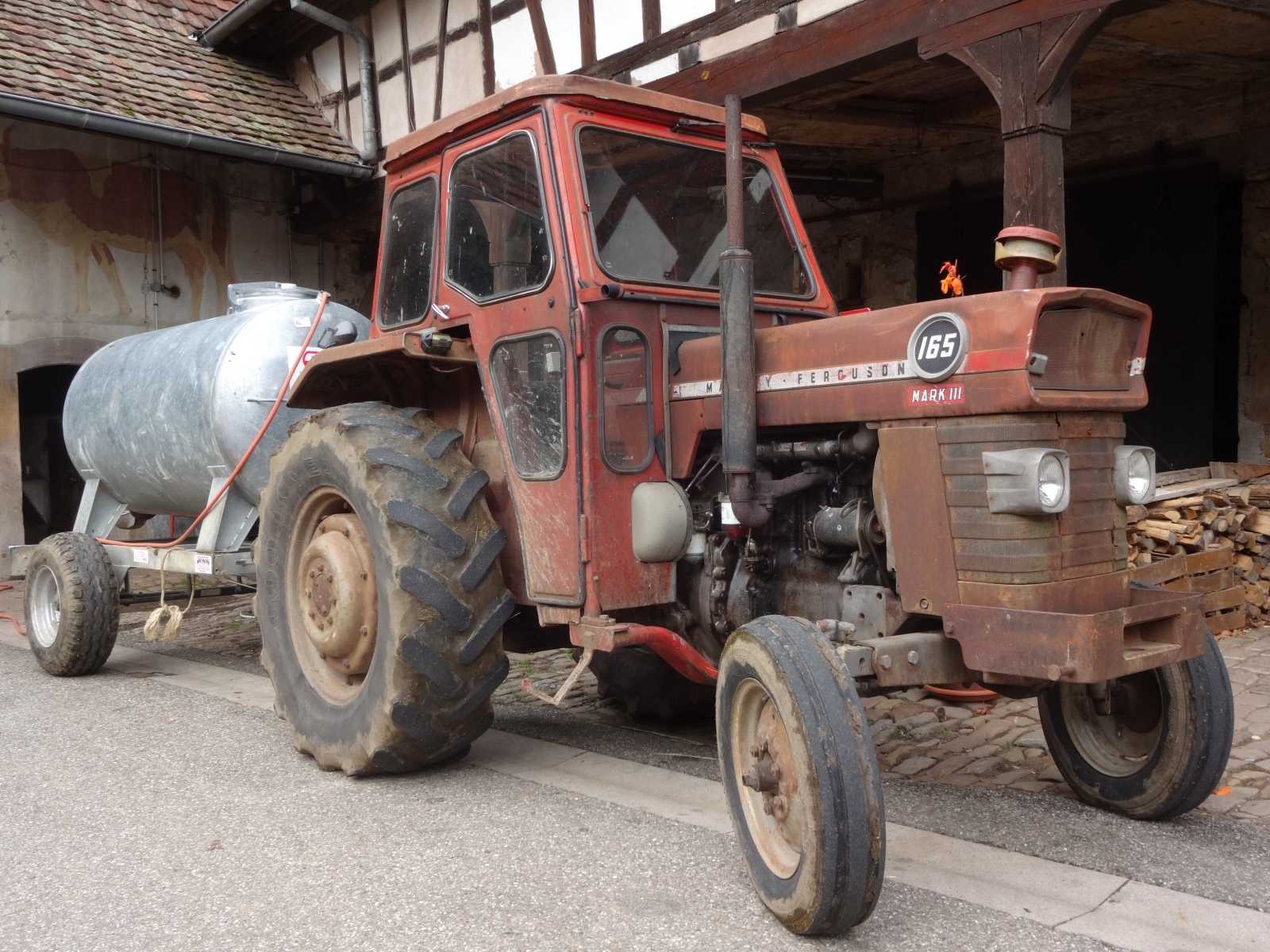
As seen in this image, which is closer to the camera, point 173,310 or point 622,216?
point 622,216

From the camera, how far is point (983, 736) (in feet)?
15.1

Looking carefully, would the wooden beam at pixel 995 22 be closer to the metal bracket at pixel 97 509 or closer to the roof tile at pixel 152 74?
the metal bracket at pixel 97 509

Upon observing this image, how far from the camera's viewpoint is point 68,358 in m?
11.0

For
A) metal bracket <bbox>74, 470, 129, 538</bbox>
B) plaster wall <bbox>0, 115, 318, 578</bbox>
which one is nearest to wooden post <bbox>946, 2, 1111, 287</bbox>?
Answer: metal bracket <bbox>74, 470, 129, 538</bbox>

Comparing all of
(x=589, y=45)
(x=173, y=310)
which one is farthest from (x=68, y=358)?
(x=589, y=45)

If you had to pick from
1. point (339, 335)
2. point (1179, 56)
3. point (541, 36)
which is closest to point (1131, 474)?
point (339, 335)

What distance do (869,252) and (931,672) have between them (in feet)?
27.7

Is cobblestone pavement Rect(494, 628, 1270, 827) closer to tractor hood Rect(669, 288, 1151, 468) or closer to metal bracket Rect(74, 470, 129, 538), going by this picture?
tractor hood Rect(669, 288, 1151, 468)

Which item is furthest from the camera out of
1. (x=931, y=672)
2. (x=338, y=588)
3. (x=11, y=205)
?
(x=11, y=205)

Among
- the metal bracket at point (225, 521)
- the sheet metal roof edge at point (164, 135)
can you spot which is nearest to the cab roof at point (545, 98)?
the metal bracket at point (225, 521)

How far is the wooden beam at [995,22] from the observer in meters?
5.37

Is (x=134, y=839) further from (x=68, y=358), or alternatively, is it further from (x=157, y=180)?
(x=157, y=180)

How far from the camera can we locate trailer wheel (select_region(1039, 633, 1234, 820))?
324 centimetres

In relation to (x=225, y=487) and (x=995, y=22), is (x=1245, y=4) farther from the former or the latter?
(x=225, y=487)
